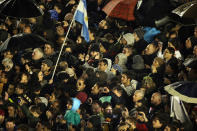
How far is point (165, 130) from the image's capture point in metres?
7.46

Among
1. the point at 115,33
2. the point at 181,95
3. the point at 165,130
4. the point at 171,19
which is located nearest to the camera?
the point at 181,95

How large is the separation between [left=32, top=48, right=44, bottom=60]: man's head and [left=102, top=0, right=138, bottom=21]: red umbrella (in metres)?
1.62

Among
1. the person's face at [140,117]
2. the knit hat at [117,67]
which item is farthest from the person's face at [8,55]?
the person's face at [140,117]

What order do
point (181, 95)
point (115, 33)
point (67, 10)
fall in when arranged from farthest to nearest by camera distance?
1. point (67, 10)
2. point (115, 33)
3. point (181, 95)

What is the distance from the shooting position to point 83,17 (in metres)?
8.45

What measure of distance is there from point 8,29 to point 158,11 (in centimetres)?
342

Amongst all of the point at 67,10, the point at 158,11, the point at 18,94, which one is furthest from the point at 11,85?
the point at 158,11

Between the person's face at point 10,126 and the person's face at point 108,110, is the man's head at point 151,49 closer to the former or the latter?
the person's face at point 108,110

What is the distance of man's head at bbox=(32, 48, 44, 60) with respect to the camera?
9.06 meters

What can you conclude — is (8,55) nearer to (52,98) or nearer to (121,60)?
(52,98)

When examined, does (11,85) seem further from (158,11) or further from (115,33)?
(158,11)

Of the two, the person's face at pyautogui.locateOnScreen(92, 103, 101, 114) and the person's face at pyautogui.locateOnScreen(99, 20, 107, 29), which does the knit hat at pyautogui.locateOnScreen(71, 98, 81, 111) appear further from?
the person's face at pyautogui.locateOnScreen(99, 20, 107, 29)

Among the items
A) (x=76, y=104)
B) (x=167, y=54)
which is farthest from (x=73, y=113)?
(x=167, y=54)

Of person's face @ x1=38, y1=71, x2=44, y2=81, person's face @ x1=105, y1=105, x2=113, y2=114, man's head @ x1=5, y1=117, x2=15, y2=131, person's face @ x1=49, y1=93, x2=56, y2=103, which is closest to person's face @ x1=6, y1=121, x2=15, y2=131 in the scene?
man's head @ x1=5, y1=117, x2=15, y2=131
